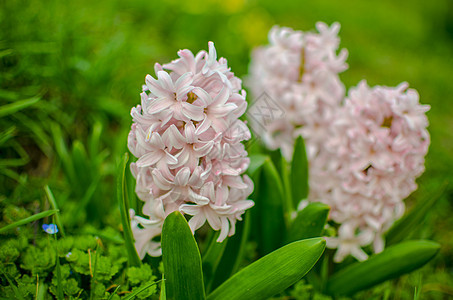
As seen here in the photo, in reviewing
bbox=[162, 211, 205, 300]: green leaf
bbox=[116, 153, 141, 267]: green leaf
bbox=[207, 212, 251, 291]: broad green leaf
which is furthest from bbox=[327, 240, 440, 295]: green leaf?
bbox=[116, 153, 141, 267]: green leaf

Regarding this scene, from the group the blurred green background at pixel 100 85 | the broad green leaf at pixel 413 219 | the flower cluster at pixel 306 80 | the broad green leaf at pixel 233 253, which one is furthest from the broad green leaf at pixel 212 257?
the broad green leaf at pixel 413 219

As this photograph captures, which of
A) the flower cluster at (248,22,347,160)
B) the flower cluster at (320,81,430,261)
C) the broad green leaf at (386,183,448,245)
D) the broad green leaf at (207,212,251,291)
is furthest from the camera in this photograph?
the flower cluster at (248,22,347,160)

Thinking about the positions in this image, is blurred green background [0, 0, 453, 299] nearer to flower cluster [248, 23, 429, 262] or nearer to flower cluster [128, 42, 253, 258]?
flower cluster [248, 23, 429, 262]

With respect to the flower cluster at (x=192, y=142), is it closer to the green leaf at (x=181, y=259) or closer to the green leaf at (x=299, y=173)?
the green leaf at (x=181, y=259)

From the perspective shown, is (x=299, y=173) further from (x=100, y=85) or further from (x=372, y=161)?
(x=100, y=85)

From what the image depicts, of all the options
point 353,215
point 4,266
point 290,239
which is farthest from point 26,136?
point 353,215

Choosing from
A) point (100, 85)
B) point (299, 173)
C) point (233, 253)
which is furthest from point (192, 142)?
point (100, 85)

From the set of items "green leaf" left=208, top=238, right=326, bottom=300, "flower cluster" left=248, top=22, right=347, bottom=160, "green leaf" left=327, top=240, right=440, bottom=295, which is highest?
"flower cluster" left=248, top=22, right=347, bottom=160
